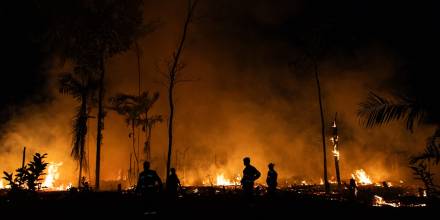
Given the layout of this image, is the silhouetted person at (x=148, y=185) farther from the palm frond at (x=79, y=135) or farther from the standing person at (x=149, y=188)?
the palm frond at (x=79, y=135)

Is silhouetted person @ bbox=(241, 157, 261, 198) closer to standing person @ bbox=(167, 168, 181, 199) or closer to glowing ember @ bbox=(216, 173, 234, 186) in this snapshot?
standing person @ bbox=(167, 168, 181, 199)

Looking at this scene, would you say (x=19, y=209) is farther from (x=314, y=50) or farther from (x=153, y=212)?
(x=314, y=50)

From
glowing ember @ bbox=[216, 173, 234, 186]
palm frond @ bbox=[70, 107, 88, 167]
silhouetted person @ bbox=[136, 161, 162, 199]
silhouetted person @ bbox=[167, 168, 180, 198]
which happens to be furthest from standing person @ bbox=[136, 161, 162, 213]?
glowing ember @ bbox=[216, 173, 234, 186]

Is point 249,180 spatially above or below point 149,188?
above

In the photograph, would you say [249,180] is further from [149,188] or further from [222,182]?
[222,182]

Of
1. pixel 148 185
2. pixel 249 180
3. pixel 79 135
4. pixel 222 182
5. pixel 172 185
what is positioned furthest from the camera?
pixel 222 182

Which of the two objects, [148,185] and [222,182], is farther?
[222,182]

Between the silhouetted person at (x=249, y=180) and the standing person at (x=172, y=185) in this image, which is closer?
the silhouetted person at (x=249, y=180)

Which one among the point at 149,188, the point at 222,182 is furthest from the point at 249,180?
the point at 222,182

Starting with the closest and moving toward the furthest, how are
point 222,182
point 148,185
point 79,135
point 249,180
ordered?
point 148,185
point 249,180
point 79,135
point 222,182

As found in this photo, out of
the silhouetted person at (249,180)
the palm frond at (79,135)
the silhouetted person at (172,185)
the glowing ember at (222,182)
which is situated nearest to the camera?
the silhouetted person at (249,180)

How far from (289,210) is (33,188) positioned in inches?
456

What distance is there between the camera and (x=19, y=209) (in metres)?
13.7

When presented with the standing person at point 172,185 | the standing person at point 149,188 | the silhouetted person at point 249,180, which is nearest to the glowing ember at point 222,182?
the standing person at point 172,185
